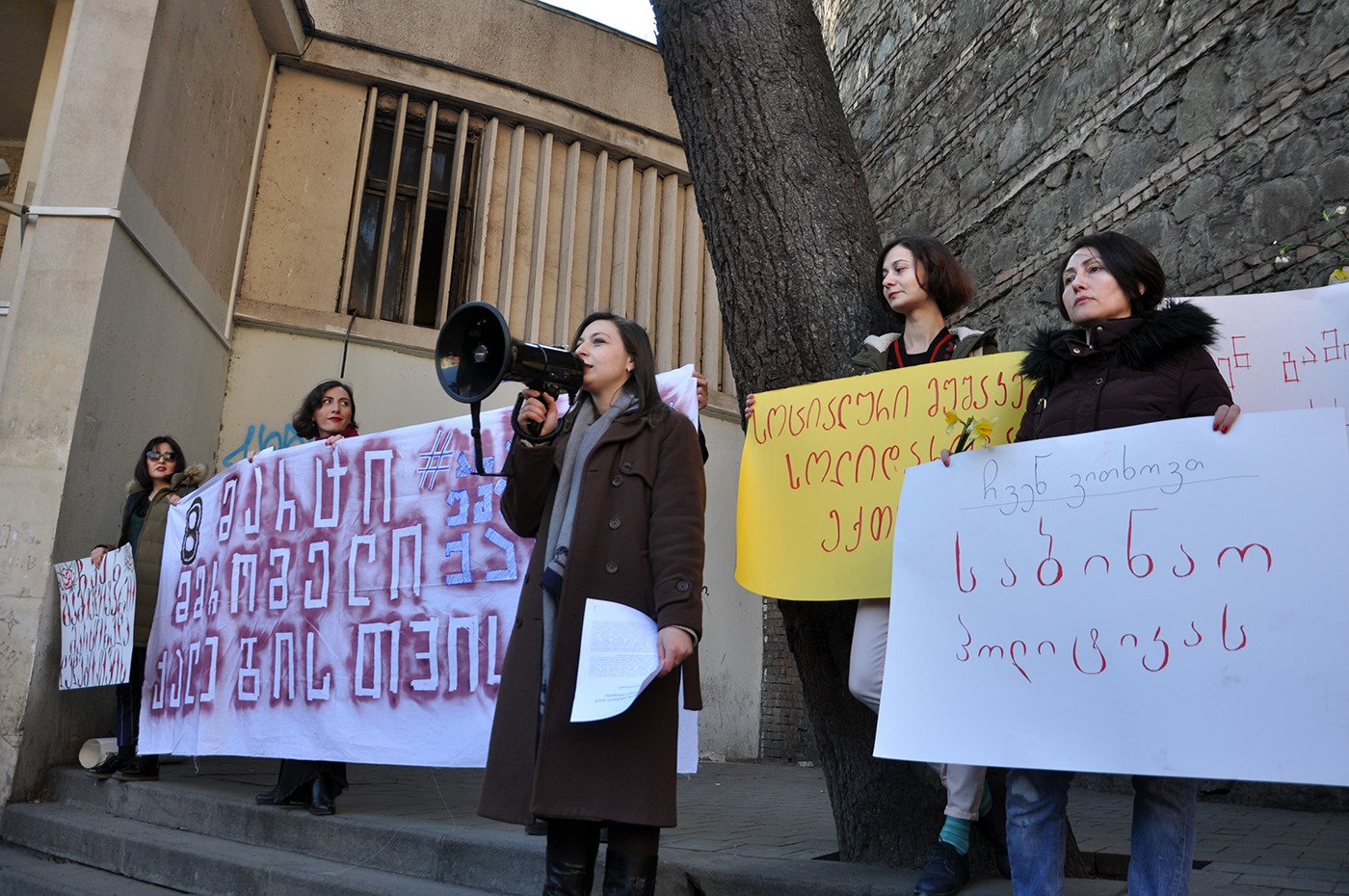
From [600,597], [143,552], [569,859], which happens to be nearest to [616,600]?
[600,597]

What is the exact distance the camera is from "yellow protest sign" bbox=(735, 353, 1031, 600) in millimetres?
3223

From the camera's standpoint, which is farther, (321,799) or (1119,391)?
(321,799)

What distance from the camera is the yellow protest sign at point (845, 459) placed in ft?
10.6

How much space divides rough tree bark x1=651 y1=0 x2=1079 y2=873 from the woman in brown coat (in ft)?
2.19

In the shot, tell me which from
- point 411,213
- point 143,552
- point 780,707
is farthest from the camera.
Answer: point 780,707

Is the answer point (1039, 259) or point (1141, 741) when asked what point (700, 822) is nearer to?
point (1141, 741)

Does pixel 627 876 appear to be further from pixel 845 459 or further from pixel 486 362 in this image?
pixel 845 459

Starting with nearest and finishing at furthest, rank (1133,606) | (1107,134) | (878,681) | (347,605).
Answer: (1133,606) → (878,681) → (347,605) → (1107,134)

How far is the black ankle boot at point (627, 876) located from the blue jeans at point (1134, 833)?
0.88 meters

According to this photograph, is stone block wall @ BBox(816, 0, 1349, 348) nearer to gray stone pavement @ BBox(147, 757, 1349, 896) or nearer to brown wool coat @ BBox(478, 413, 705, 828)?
gray stone pavement @ BBox(147, 757, 1349, 896)

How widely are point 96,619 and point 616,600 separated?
13.4 feet

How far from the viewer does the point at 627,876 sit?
2646mm

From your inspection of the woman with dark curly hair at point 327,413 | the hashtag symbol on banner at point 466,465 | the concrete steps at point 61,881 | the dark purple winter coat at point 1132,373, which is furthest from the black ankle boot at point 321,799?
the dark purple winter coat at point 1132,373

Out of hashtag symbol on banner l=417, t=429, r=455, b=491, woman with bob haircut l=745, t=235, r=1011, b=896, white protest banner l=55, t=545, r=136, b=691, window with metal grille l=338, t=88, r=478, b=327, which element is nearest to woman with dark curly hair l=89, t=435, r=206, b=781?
white protest banner l=55, t=545, r=136, b=691
